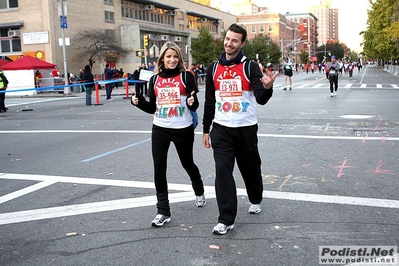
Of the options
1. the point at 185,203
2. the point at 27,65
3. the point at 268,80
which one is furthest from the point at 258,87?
the point at 27,65

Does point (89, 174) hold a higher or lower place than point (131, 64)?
lower

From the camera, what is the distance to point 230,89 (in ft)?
15.6

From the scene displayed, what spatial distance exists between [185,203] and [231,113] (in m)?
1.47

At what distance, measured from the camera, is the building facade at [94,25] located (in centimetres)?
4181

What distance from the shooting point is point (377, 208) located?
17.4 feet

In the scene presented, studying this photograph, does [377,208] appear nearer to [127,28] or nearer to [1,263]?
[1,263]

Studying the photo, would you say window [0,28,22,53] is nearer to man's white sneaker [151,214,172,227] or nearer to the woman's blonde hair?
the woman's blonde hair

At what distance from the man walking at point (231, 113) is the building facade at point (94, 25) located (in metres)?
27.4

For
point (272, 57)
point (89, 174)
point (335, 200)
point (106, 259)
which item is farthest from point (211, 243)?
point (272, 57)

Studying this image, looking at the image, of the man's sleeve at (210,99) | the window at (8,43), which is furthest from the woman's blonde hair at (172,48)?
the window at (8,43)

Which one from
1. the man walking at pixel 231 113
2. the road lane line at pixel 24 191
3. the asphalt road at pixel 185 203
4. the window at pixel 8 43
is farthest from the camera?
the window at pixel 8 43

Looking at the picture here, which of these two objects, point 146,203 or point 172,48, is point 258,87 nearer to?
point 172,48

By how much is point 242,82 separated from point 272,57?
275ft

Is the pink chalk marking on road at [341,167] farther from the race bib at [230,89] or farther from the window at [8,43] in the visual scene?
the window at [8,43]
